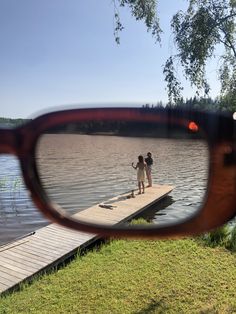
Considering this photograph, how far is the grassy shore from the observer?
164 inches

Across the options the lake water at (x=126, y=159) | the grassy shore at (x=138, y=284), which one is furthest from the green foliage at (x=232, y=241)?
the lake water at (x=126, y=159)

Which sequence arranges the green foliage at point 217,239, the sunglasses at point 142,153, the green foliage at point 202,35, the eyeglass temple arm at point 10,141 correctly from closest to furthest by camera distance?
the sunglasses at point 142,153 < the eyeglass temple arm at point 10,141 < the green foliage at point 202,35 < the green foliage at point 217,239

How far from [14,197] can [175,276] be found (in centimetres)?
561

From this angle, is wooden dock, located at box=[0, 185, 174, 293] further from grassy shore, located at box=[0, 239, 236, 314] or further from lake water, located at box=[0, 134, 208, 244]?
lake water, located at box=[0, 134, 208, 244]

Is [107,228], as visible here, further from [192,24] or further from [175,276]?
[175,276]

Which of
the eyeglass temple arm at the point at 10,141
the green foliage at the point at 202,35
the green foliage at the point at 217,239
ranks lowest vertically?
the green foliage at the point at 217,239

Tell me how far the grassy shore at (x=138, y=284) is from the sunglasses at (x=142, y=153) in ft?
11.7

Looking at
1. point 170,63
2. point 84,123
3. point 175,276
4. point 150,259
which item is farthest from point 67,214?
point 150,259

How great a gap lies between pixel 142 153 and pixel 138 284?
4176 mm

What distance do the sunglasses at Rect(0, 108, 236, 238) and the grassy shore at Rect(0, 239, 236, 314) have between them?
3.56 m

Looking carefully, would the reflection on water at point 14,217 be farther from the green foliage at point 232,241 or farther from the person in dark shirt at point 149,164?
the person in dark shirt at point 149,164

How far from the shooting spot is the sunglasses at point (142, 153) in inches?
25.4

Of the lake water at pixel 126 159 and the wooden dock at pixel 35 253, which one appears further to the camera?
the wooden dock at pixel 35 253

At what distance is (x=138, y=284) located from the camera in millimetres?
4676
